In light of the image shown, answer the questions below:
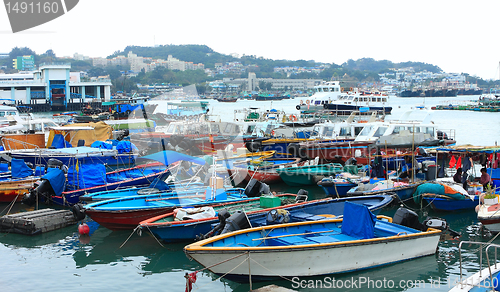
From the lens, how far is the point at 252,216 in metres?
12.1

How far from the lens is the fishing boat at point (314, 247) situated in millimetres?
9008

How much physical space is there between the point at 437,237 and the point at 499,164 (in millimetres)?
8978

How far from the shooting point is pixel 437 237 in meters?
11.0

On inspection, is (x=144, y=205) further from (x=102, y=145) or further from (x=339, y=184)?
(x=102, y=145)

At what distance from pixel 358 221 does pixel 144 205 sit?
7038 mm

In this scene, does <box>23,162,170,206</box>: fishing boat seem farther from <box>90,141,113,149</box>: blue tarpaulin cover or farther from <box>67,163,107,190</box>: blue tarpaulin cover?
<box>90,141,113,149</box>: blue tarpaulin cover

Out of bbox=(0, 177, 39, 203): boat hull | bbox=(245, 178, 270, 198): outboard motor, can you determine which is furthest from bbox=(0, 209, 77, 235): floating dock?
bbox=(245, 178, 270, 198): outboard motor

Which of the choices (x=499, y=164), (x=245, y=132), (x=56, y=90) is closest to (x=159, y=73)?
(x=56, y=90)

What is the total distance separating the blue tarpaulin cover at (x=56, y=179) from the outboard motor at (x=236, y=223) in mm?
8698

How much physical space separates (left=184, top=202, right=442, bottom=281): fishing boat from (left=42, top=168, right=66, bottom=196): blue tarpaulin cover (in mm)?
9355

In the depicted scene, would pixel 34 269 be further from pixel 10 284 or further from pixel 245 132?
pixel 245 132

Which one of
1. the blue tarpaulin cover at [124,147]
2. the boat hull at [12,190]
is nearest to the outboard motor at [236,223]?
the boat hull at [12,190]

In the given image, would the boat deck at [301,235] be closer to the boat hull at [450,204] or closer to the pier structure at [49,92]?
the boat hull at [450,204]

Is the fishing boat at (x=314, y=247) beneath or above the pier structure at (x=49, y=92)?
beneath
